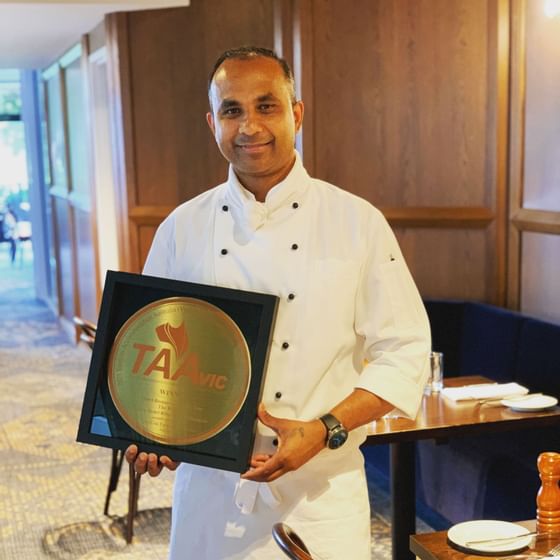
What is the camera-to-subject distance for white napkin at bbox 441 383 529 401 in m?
3.24

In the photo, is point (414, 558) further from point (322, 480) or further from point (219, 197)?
point (219, 197)

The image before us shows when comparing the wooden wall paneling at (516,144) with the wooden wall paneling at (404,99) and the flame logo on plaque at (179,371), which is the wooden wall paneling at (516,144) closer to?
the wooden wall paneling at (404,99)

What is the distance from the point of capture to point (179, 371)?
1826 millimetres

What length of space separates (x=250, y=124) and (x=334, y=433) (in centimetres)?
61

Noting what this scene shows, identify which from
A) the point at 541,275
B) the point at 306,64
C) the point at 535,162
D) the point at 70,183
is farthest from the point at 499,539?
the point at 70,183

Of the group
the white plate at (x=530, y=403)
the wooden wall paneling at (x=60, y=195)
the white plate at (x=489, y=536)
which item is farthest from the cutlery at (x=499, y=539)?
the wooden wall paneling at (x=60, y=195)

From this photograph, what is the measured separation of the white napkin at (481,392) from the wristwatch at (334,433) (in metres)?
1.56

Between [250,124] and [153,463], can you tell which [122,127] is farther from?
[153,463]

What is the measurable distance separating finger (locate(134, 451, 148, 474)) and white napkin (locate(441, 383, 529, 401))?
5.41ft

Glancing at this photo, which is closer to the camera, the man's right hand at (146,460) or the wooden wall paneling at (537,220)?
the man's right hand at (146,460)

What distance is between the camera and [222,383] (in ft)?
5.88

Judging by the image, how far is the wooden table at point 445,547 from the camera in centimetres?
175

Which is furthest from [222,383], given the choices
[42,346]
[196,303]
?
[42,346]

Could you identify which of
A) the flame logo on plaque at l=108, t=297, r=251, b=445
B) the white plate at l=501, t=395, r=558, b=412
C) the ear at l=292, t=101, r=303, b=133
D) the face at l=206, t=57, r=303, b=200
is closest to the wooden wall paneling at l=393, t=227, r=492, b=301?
the white plate at l=501, t=395, r=558, b=412
